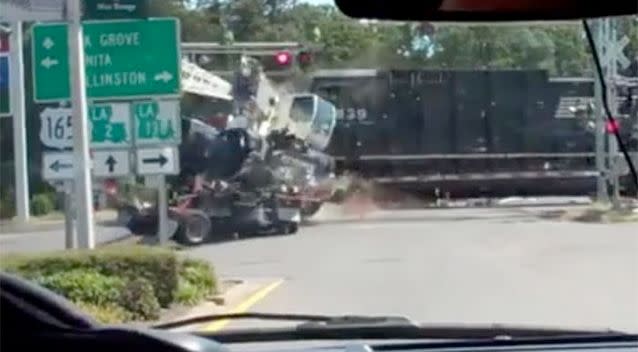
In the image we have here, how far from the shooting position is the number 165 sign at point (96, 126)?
17.6m

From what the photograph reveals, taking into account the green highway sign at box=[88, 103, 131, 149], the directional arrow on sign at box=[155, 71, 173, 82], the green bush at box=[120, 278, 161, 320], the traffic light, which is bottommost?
the green bush at box=[120, 278, 161, 320]

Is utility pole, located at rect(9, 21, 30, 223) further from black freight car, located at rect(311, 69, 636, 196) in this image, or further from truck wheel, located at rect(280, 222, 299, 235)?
black freight car, located at rect(311, 69, 636, 196)

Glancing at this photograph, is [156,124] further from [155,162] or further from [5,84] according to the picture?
[5,84]

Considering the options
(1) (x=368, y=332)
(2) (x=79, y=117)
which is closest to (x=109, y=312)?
(2) (x=79, y=117)

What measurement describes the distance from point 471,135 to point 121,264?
15.5m

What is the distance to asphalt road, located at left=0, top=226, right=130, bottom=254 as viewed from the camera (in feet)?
70.1

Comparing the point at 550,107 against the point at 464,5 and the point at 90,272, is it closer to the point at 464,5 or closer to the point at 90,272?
the point at 90,272

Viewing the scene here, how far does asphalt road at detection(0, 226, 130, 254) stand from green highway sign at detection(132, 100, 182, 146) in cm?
284

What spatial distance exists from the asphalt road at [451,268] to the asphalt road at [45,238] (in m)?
1.73

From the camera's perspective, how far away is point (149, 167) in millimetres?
17922

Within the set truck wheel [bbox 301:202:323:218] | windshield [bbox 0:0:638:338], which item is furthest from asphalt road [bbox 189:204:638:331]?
truck wheel [bbox 301:202:323:218]

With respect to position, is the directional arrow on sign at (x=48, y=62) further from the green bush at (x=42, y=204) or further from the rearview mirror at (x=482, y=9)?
the rearview mirror at (x=482, y=9)

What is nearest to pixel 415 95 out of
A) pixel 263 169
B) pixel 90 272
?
pixel 263 169

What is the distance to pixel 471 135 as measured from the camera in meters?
30.0
